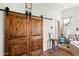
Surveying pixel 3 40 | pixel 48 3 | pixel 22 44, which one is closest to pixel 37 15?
pixel 48 3

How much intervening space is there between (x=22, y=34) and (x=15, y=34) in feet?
0.43

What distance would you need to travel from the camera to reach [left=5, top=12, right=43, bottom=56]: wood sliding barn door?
198 centimetres

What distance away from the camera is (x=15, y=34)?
6.64ft

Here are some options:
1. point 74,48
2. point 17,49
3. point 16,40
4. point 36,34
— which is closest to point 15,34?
point 16,40

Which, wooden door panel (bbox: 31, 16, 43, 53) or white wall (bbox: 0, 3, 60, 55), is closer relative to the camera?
white wall (bbox: 0, 3, 60, 55)

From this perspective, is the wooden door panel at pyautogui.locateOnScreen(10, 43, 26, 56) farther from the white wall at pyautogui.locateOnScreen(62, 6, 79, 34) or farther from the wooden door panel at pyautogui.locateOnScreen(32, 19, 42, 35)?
the white wall at pyautogui.locateOnScreen(62, 6, 79, 34)

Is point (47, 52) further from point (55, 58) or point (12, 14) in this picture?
point (12, 14)

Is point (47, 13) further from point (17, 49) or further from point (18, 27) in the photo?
point (17, 49)

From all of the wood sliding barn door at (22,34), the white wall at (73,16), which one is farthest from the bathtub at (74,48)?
the wood sliding barn door at (22,34)

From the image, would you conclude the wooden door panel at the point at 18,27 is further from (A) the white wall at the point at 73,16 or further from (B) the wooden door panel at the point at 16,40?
(A) the white wall at the point at 73,16

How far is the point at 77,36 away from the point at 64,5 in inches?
24.0

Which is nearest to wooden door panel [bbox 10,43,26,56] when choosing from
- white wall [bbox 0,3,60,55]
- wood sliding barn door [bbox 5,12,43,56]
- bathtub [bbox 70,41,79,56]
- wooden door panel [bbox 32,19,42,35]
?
wood sliding barn door [bbox 5,12,43,56]

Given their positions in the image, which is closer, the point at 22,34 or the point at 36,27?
the point at 22,34

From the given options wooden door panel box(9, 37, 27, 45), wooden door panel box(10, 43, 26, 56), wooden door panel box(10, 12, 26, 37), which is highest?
wooden door panel box(10, 12, 26, 37)
